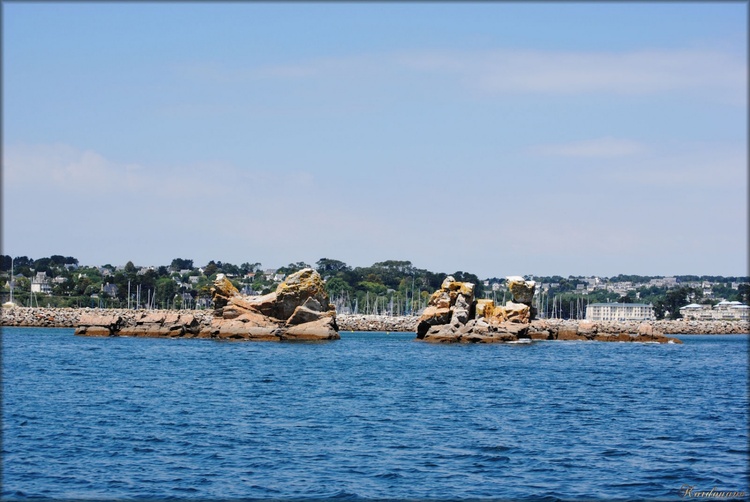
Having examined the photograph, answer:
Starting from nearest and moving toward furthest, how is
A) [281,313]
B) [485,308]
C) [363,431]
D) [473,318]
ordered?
[363,431], [281,313], [473,318], [485,308]

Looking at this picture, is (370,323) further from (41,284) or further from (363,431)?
(363,431)

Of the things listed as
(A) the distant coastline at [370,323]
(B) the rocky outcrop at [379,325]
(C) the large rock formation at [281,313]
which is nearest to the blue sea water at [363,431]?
(C) the large rock formation at [281,313]

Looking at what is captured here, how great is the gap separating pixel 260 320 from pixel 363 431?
5532 centimetres

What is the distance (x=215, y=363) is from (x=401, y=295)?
135 meters

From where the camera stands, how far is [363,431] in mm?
27797

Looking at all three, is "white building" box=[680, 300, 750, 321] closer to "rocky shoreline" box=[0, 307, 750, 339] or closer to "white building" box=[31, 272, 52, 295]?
"rocky shoreline" box=[0, 307, 750, 339]

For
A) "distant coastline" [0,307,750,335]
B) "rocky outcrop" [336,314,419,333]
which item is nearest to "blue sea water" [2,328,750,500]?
"distant coastline" [0,307,750,335]

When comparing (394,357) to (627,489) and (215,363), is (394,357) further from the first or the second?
(627,489)

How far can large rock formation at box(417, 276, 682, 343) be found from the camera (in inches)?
3285

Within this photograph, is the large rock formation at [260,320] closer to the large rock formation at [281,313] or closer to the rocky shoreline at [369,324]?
the large rock formation at [281,313]

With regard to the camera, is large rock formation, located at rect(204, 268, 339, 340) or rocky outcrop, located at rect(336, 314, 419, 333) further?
rocky outcrop, located at rect(336, 314, 419, 333)

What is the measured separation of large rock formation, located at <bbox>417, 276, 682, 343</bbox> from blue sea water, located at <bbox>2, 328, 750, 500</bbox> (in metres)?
30.3

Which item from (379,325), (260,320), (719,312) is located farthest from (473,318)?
(719,312)

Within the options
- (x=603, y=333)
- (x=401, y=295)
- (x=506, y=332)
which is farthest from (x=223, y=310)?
(x=401, y=295)
